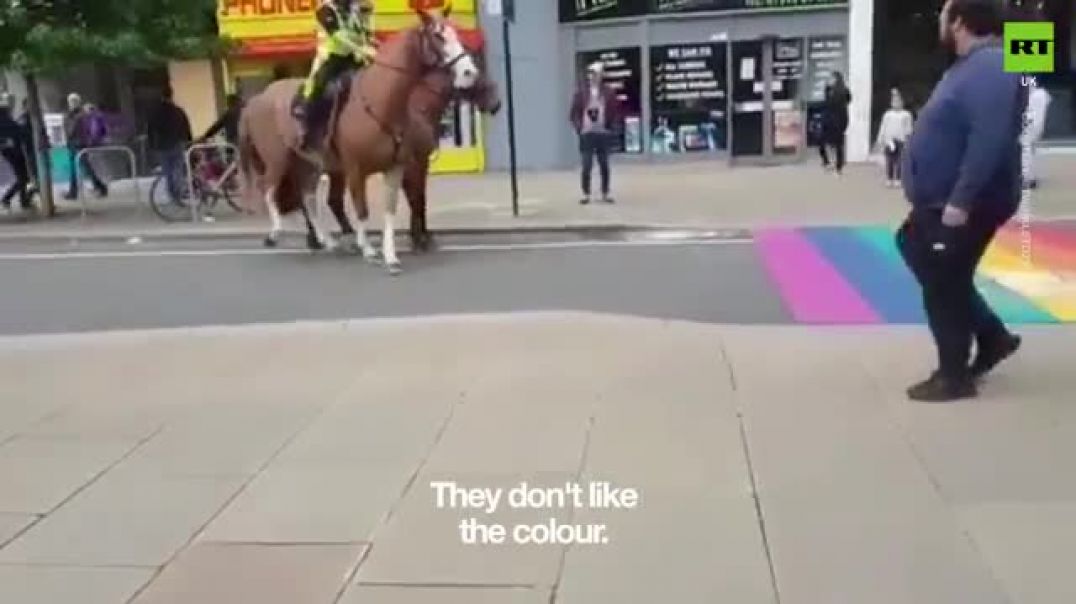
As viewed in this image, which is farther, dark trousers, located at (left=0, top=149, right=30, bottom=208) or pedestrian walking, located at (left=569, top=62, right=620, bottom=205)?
dark trousers, located at (left=0, top=149, right=30, bottom=208)

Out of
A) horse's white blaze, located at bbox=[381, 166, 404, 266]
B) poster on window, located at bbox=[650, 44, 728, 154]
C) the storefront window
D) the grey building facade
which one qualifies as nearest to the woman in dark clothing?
the storefront window

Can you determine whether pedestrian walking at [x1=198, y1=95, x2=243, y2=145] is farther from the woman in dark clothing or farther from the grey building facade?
the woman in dark clothing

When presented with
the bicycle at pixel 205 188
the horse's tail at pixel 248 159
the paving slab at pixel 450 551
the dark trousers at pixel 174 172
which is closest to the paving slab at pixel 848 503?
the paving slab at pixel 450 551

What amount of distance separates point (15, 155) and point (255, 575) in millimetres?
16539

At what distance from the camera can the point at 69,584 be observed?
169 inches

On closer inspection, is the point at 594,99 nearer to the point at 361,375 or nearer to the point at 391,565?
the point at 361,375

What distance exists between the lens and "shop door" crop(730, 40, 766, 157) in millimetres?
23094

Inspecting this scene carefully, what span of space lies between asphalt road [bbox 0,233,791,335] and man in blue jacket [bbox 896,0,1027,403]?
2864mm

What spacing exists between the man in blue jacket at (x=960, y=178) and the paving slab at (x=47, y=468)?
13.5ft

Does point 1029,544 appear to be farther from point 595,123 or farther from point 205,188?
point 205,188

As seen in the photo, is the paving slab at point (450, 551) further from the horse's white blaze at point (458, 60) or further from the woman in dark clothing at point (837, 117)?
the woman in dark clothing at point (837, 117)

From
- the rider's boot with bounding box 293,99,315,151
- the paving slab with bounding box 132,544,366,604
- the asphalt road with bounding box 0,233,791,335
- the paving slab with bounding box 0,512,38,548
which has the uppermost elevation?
the rider's boot with bounding box 293,99,315,151

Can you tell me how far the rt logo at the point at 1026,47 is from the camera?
5.94 m

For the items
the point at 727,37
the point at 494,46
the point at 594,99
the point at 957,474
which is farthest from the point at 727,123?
Answer: the point at 957,474
